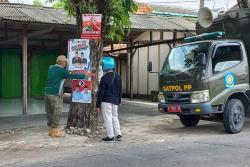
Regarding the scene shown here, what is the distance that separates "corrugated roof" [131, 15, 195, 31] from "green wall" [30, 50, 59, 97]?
6558 millimetres

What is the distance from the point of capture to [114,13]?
10.9 m

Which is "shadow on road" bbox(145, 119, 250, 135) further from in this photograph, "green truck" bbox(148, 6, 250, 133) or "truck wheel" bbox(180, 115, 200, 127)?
"green truck" bbox(148, 6, 250, 133)

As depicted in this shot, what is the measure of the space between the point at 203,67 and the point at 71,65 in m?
3.10

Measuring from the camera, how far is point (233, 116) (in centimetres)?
1091

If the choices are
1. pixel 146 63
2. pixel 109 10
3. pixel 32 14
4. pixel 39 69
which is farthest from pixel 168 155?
pixel 39 69

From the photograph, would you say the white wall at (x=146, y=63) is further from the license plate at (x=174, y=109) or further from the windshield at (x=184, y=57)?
Result: the license plate at (x=174, y=109)

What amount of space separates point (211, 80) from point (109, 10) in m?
2.92

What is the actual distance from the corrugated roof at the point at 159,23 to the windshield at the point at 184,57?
4687 mm

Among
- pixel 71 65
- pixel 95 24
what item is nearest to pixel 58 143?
pixel 71 65

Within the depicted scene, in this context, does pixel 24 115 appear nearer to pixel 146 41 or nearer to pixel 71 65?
pixel 71 65

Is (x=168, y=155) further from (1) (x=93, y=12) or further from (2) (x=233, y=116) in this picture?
(1) (x=93, y=12)

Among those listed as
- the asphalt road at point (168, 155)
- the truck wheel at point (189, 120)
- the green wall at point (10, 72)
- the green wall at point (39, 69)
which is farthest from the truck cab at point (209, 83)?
the green wall at point (39, 69)

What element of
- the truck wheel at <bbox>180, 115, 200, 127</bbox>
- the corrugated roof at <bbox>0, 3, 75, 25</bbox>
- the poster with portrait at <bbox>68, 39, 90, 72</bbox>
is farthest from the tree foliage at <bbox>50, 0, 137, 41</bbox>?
the corrugated roof at <bbox>0, 3, 75, 25</bbox>

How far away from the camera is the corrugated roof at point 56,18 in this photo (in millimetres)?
14181
